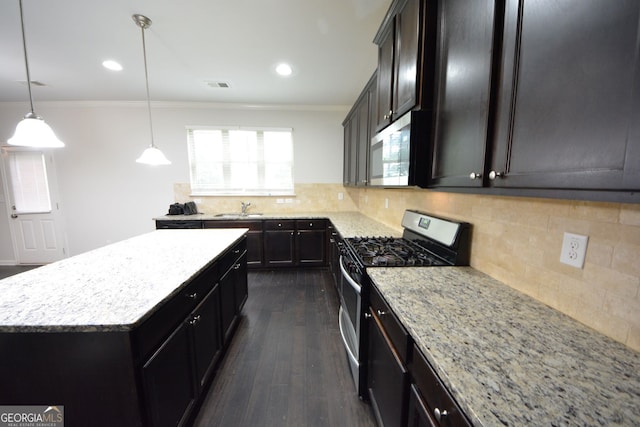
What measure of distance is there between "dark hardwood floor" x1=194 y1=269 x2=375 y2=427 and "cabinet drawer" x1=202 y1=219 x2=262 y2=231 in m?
1.22

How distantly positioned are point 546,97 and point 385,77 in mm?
1265

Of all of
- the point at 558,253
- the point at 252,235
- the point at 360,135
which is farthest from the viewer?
the point at 252,235

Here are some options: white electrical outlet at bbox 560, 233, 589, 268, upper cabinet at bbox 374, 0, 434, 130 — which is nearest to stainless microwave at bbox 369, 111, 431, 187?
upper cabinet at bbox 374, 0, 434, 130

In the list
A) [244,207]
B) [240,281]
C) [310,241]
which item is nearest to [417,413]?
[240,281]

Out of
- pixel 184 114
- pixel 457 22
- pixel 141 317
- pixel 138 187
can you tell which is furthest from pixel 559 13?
pixel 138 187

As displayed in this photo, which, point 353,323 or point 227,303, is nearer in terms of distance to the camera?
point 353,323

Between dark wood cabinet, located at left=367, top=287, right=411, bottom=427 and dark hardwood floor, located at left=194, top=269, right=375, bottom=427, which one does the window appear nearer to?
dark hardwood floor, located at left=194, top=269, right=375, bottom=427

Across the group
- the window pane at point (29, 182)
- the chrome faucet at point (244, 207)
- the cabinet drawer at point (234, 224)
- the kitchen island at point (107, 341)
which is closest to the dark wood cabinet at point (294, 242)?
the cabinet drawer at point (234, 224)

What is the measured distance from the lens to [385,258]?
1511 millimetres

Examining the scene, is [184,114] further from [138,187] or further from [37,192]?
[37,192]

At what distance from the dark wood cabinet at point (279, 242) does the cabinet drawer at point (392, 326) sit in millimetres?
2516

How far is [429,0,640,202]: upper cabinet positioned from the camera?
0.51 meters

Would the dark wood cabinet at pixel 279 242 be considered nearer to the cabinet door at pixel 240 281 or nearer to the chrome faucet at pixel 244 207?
the chrome faucet at pixel 244 207

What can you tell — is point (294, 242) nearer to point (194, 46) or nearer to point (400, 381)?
point (194, 46)
